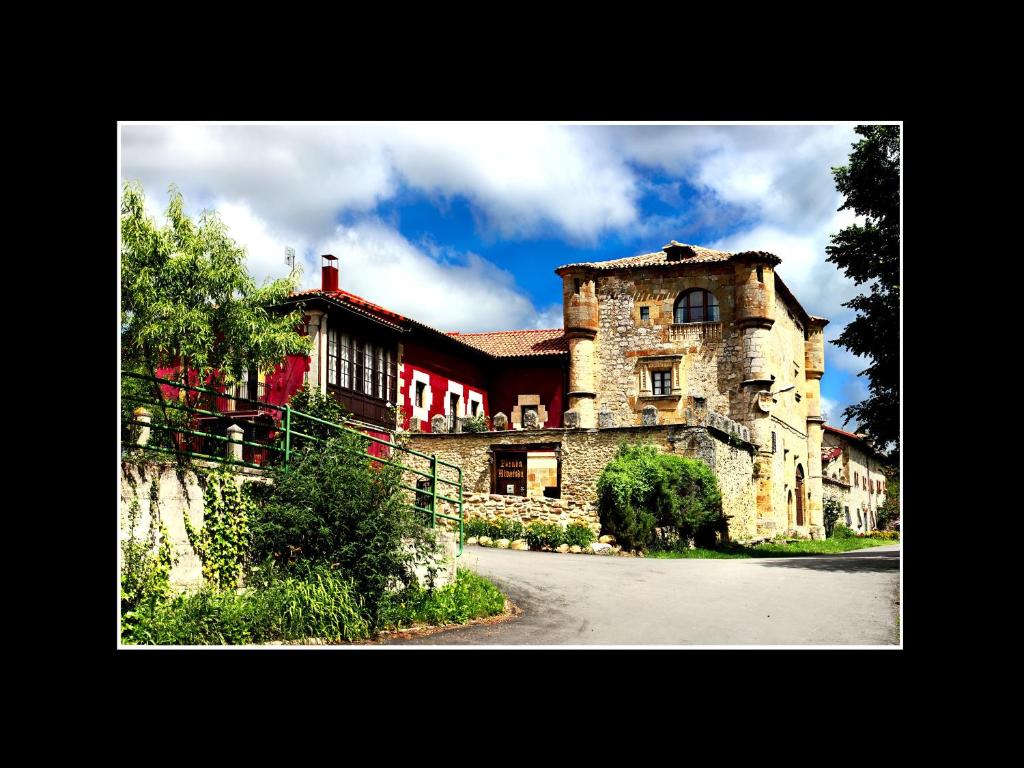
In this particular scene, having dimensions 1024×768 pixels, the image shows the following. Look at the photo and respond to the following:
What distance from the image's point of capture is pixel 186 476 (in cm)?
1023

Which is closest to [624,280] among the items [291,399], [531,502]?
[531,502]

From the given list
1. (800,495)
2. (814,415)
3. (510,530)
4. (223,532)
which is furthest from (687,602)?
(814,415)

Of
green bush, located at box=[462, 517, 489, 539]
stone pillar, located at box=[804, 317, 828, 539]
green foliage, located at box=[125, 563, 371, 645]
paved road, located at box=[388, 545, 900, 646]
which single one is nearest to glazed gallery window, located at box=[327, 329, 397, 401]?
green bush, located at box=[462, 517, 489, 539]

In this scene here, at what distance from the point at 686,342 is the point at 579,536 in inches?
507

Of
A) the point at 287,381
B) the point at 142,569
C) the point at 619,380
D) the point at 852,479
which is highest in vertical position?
the point at 619,380

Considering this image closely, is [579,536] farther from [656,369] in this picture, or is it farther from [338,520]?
[338,520]

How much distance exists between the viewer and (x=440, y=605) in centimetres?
1223

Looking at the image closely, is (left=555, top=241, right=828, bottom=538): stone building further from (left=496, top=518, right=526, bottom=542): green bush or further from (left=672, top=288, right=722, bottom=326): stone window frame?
(left=496, top=518, right=526, bottom=542): green bush

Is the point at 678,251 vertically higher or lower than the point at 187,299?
higher

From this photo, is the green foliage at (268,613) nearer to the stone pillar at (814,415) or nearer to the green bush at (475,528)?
the green bush at (475,528)

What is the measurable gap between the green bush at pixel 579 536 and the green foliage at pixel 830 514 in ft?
64.2

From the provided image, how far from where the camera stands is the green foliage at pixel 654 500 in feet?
76.4
